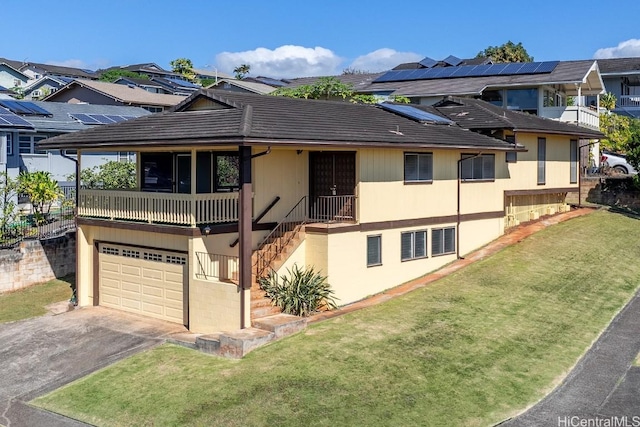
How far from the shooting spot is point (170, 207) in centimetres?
1866

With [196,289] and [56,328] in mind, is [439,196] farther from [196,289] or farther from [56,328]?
[56,328]

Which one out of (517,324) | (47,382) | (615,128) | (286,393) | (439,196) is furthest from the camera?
(615,128)

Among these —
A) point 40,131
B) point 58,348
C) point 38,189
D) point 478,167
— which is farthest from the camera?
point 40,131

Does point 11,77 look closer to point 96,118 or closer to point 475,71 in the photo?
point 96,118

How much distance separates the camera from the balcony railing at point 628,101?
60950 millimetres

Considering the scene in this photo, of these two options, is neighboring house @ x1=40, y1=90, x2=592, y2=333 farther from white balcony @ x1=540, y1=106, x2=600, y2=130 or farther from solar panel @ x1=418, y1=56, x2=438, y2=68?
solar panel @ x1=418, y1=56, x2=438, y2=68

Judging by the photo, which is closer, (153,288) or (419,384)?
(419,384)

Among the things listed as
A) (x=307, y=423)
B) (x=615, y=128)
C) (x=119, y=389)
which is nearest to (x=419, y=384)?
(x=307, y=423)

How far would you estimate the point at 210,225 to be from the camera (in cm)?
1845

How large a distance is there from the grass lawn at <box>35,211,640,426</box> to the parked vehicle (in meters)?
20.3

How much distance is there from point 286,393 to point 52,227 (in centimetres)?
1736

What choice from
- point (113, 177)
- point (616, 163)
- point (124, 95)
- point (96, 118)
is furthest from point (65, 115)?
point (616, 163)

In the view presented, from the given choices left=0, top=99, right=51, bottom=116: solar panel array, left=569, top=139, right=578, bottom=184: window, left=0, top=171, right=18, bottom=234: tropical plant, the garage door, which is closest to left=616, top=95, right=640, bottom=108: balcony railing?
left=569, top=139, right=578, bottom=184: window

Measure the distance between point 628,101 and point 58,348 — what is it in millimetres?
57905
